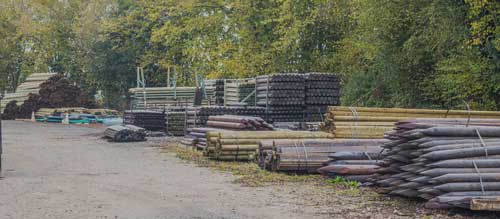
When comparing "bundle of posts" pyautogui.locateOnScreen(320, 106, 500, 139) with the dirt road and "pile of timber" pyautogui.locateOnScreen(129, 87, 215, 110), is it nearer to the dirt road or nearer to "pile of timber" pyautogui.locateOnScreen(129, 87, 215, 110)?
the dirt road

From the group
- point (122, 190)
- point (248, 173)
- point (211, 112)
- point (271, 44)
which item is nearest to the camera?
point (122, 190)

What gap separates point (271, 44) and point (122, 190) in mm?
22553

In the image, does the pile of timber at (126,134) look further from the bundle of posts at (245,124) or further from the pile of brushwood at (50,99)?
Answer: the pile of brushwood at (50,99)

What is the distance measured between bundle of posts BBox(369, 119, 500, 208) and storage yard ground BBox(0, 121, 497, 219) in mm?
268

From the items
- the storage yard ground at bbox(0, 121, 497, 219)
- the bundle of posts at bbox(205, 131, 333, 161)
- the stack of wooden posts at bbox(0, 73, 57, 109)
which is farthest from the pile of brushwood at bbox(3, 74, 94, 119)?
the bundle of posts at bbox(205, 131, 333, 161)

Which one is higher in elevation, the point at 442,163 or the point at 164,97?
the point at 164,97

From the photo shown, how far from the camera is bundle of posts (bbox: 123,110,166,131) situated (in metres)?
29.5

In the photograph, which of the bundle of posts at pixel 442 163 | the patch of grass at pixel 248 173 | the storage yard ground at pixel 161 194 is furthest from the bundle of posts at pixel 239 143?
the bundle of posts at pixel 442 163

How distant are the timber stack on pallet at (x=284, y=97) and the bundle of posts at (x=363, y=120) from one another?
4433 mm

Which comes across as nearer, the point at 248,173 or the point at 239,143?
the point at 248,173

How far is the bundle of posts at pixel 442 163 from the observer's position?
977cm

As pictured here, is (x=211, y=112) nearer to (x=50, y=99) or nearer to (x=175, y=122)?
(x=175, y=122)

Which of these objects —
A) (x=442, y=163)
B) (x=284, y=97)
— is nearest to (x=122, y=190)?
(x=442, y=163)

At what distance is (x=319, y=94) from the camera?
22.3 meters
